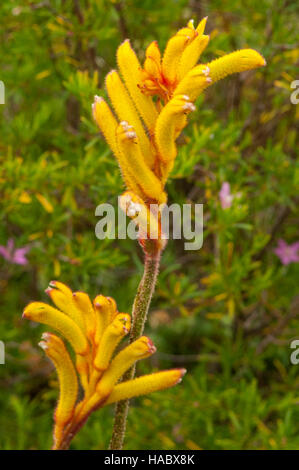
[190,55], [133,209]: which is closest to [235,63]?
[190,55]

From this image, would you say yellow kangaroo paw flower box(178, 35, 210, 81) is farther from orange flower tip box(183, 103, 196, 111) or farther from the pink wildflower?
the pink wildflower

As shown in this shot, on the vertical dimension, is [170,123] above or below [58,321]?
above

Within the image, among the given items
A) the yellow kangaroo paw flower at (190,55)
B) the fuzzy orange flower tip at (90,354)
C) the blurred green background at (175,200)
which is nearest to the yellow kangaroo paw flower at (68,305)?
the fuzzy orange flower tip at (90,354)

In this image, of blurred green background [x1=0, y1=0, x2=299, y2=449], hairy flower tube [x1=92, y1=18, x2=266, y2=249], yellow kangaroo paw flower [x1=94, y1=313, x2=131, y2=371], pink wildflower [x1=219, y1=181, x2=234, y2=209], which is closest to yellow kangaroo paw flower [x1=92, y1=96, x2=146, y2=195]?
hairy flower tube [x1=92, y1=18, x2=266, y2=249]

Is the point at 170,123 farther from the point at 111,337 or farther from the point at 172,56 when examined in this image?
the point at 111,337

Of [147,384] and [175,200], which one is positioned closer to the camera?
[147,384]

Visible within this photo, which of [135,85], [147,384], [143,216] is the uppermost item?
[135,85]

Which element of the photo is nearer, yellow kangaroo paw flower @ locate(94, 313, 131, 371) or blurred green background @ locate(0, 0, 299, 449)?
yellow kangaroo paw flower @ locate(94, 313, 131, 371)
